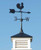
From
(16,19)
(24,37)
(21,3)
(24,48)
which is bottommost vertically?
(24,48)

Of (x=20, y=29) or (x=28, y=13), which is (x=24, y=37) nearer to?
(x=20, y=29)

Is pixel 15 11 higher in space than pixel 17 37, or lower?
higher

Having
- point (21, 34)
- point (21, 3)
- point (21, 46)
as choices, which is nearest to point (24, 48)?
point (21, 46)

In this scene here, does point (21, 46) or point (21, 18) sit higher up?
point (21, 18)

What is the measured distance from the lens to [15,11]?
10.1 metres

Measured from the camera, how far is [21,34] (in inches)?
385

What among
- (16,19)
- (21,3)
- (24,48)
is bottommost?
(24,48)

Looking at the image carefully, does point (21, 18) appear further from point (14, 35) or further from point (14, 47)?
point (14, 47)

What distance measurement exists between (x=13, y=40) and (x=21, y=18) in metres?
1.49

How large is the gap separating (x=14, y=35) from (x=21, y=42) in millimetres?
600

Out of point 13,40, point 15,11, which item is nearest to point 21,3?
point 15,11

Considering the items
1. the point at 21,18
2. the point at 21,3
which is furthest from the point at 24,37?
the point at 21,3

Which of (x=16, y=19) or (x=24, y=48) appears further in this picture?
(x=16, y=19)

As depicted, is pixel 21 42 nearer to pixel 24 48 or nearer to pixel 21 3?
pixel 24 48
